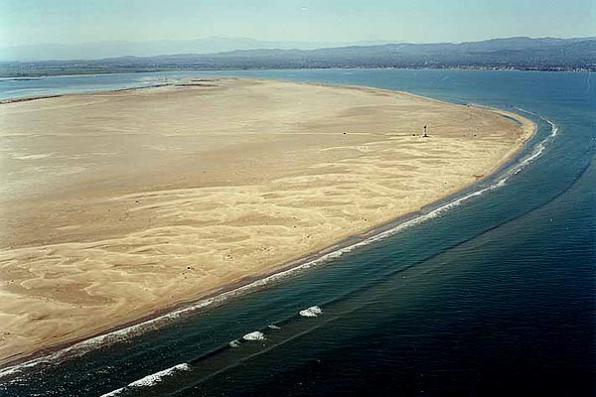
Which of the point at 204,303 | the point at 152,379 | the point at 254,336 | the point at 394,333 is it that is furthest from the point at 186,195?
the point at 152,379

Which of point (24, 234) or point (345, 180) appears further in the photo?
point (345, 180)

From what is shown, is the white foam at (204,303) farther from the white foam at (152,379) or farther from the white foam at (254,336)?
the white foam at (254,336)

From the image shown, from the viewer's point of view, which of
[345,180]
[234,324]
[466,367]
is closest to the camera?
[466,367]

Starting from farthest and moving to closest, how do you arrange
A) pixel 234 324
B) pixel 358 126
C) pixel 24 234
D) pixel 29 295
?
pixel 358 126 < pixel 24 234 < pixel 29 295 < pixel 234 324

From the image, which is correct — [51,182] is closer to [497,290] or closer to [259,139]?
[259,139]

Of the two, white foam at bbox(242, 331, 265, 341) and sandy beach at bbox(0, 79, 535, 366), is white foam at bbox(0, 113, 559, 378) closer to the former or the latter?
sandy beach at bbox(0, 79, 535, 366)

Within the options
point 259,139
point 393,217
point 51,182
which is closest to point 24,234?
point 51,182
